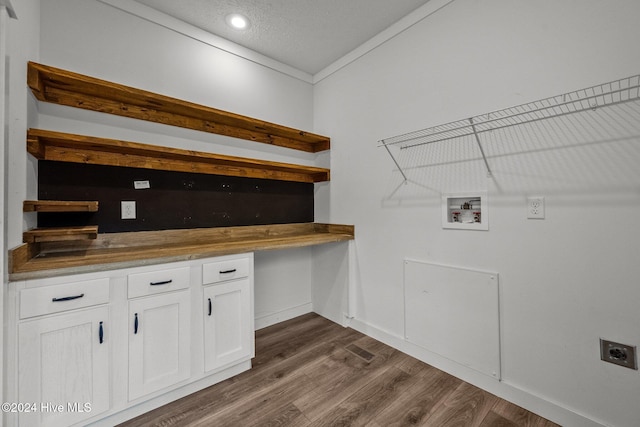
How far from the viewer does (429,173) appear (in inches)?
79.0

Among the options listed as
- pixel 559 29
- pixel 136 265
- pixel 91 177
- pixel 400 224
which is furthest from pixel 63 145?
pixel 559 29

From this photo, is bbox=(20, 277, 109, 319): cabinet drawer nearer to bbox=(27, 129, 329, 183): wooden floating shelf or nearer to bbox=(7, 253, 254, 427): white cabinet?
bbox=(7, 253, 254, 427): white cabinet

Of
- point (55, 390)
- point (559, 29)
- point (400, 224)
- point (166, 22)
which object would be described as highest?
point (166, 22)

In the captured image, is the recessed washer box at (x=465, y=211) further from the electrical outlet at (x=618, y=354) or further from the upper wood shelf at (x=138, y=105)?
the upper wood shelf at (x=138, y=105)

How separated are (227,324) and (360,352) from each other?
109 centimetres

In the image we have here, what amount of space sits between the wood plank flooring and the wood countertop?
878mm

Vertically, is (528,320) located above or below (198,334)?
above

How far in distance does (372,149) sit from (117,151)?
1962 millimetres

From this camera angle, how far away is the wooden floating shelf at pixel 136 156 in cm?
158

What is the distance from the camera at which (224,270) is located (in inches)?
72.0

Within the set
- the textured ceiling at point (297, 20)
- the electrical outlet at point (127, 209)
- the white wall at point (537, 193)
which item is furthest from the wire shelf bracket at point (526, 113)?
the electrical outlet at point (127, 209)

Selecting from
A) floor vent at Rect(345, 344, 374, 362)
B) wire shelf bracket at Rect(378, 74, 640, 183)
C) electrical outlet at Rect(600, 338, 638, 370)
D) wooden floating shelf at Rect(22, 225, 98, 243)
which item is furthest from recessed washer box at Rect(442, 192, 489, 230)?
wooden floating shelf at Rect(22, 225, 98, 243)

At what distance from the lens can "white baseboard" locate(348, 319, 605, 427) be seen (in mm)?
1424

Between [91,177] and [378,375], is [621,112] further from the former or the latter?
[91,177]
